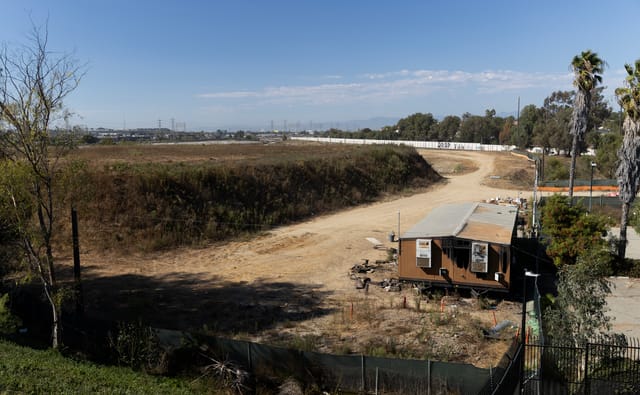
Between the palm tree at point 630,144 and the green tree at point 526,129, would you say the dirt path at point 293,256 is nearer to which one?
the palm tree at point 630,144

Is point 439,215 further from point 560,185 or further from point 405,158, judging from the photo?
point 405,158

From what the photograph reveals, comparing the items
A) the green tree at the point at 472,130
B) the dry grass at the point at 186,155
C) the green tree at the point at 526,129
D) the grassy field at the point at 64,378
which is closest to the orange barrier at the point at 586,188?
the dry grass at the point at 186,155

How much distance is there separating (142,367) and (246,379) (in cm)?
342

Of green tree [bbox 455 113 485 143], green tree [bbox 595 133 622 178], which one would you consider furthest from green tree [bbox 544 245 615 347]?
green tree [bbox 455 113 485 143]

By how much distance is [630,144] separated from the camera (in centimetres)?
2275

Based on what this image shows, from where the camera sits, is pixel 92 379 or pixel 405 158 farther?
pixel 405 158

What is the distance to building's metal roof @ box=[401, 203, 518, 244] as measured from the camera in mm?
19453


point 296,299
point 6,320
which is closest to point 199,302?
point 296,299

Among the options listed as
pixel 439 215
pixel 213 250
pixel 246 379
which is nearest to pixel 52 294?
pixel 246 379

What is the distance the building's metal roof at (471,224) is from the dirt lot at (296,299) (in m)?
2.68

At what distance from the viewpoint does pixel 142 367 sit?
13.8 m

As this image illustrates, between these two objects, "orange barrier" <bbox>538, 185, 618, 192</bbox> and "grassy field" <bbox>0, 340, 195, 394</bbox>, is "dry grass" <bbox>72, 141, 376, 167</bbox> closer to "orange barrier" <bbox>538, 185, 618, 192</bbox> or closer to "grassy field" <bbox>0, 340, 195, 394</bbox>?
"orange barrier" <bbox>538, 185, 618, 192</bbox>

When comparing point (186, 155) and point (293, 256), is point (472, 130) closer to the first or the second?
point (186, 155)

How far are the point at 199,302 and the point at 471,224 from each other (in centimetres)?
1271
